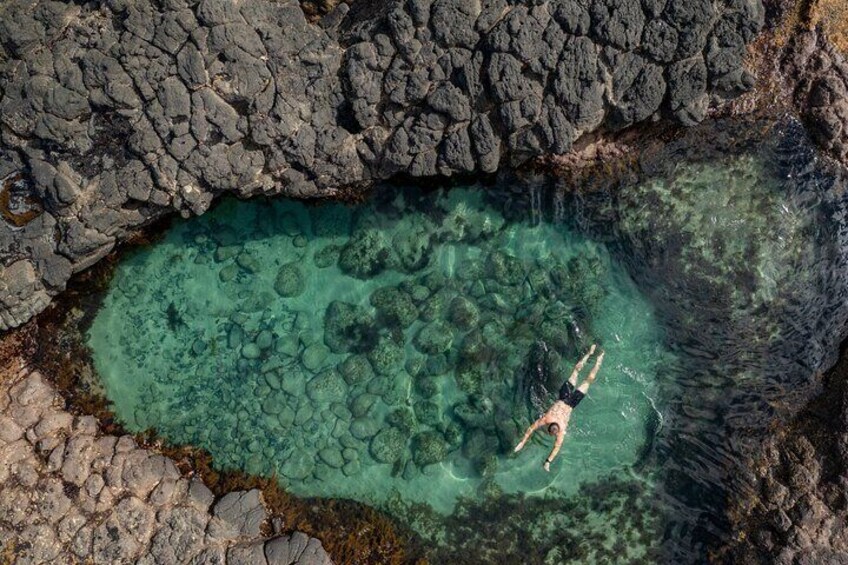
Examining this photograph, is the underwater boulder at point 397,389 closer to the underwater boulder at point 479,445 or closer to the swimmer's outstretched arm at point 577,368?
the underwater boulder at point 479,445

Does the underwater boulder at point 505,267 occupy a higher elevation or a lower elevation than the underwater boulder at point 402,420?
higher

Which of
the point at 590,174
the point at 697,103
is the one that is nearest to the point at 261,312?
the point at 590,174

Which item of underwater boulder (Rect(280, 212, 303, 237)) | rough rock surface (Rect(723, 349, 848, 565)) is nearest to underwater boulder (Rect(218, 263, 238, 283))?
underwater boulder (Rect(280, 212, 303, 237))

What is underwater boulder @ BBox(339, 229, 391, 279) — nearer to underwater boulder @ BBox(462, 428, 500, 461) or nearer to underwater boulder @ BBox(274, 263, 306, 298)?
underwater boulder @ BBox(274, 263, 306, 298)

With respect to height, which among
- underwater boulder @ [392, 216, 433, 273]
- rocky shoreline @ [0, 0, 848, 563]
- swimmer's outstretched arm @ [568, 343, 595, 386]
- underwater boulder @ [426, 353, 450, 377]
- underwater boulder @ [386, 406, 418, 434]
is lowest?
underwater boulder @ [386, 406, 418, 434]

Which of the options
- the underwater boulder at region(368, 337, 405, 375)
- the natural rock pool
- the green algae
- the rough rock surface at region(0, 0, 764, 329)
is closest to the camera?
the rough rock surface at region(0, 0, 764, 329)

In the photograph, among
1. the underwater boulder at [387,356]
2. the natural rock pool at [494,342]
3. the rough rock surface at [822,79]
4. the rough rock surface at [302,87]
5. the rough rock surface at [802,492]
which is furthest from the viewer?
the underwater boulder at [387,356]

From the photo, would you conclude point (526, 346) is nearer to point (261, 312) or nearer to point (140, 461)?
point (261, 312)

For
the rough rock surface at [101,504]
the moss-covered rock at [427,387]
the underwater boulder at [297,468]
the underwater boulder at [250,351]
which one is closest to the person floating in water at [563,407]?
the moss-covered rock at [427,387]
